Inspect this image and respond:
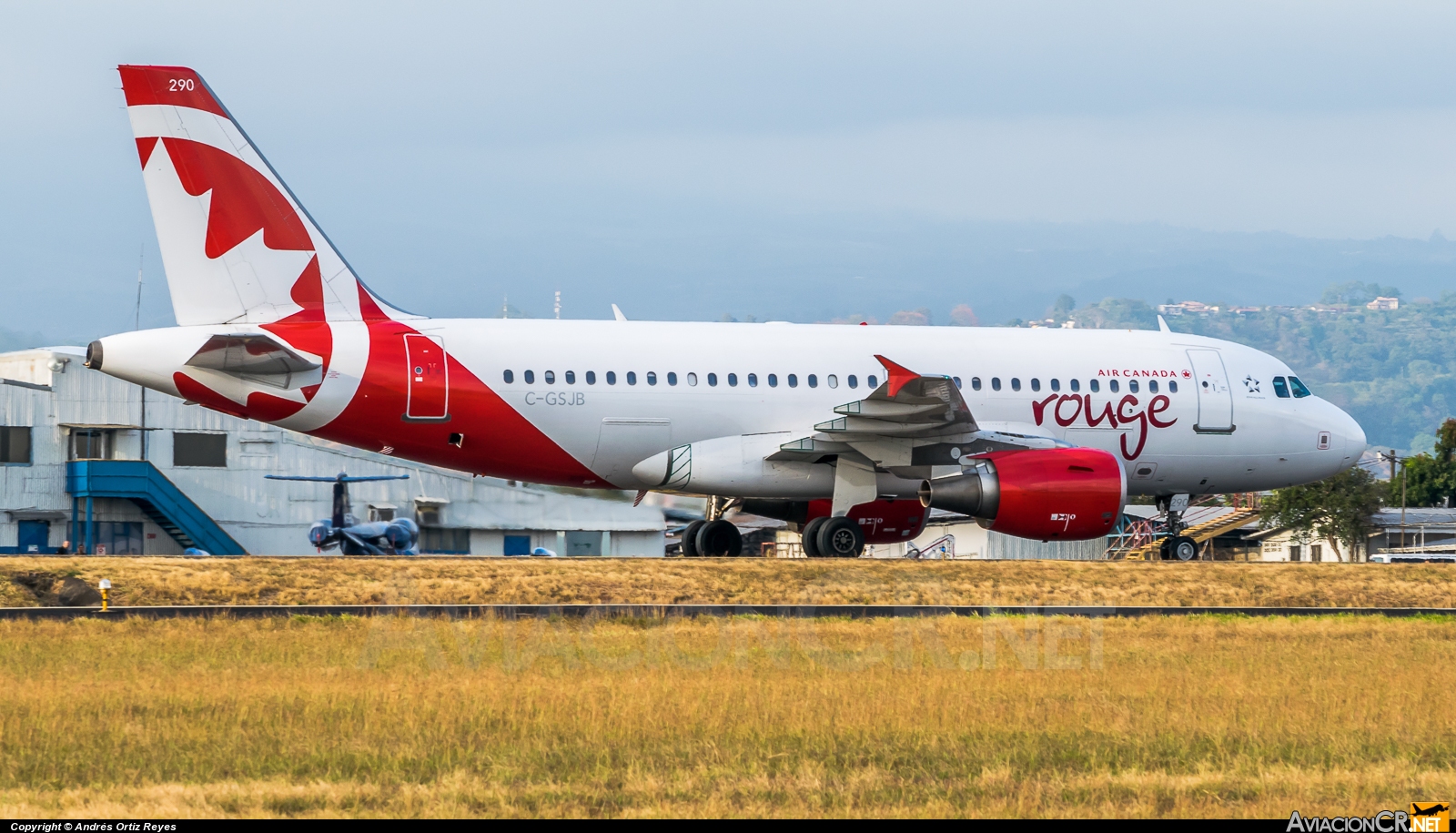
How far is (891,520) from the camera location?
2688 cm

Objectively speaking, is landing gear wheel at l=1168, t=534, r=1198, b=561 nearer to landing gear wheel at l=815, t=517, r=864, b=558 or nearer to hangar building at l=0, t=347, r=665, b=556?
landing gear wheel at l=815, t=517, r=864, b=558

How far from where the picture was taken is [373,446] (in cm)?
2416

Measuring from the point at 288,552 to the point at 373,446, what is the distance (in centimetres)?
2739


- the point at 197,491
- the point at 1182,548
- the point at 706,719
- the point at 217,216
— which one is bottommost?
the point at 706,719

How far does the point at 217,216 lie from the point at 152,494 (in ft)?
84.6

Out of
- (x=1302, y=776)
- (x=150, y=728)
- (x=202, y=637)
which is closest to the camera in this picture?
(x=1302, y=776)

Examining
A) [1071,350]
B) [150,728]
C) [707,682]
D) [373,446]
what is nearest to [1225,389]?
[1071,350]

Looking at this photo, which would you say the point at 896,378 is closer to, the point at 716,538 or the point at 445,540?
the point at 716,538

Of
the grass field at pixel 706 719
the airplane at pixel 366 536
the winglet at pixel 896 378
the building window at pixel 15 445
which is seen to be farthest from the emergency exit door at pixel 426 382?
the building window at pixel 15 445

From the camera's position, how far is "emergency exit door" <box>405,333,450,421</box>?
23.8 meters

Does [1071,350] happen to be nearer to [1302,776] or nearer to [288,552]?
[1302,776]

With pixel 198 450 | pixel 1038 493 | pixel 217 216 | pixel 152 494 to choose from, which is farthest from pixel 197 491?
pixel 1038 493

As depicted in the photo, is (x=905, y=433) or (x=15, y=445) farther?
(x=15, y=445)

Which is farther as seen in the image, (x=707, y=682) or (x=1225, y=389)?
(x=1225, y=389)
